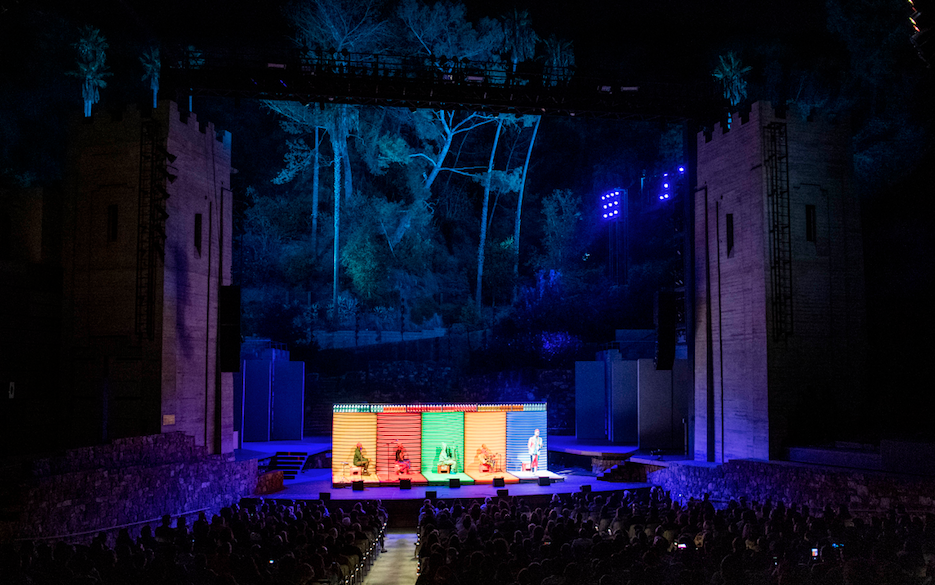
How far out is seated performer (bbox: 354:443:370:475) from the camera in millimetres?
21750

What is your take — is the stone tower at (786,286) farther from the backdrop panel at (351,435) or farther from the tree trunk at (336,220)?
the tree trunk at (336,220)

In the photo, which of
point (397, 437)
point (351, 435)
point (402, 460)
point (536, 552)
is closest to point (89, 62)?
point (351, 435)

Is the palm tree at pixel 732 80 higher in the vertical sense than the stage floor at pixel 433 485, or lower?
higher

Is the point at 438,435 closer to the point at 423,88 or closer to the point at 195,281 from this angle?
the point at 195,281

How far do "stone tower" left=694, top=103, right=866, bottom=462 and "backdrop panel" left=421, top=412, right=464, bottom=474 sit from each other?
715 cm

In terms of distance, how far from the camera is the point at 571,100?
21.9 m

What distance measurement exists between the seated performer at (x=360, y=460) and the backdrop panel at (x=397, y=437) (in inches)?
20.2

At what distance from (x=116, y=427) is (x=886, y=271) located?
2373 cm

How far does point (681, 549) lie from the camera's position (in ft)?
33.3

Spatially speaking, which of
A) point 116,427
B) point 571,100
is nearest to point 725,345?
point 571,100

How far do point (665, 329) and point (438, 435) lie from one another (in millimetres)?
7198

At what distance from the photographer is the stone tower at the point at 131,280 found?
61.2 ft

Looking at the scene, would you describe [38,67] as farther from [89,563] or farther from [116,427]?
[89,563]

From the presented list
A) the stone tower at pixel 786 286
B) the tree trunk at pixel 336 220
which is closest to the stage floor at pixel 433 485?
the stone tower at pixel 786 286
